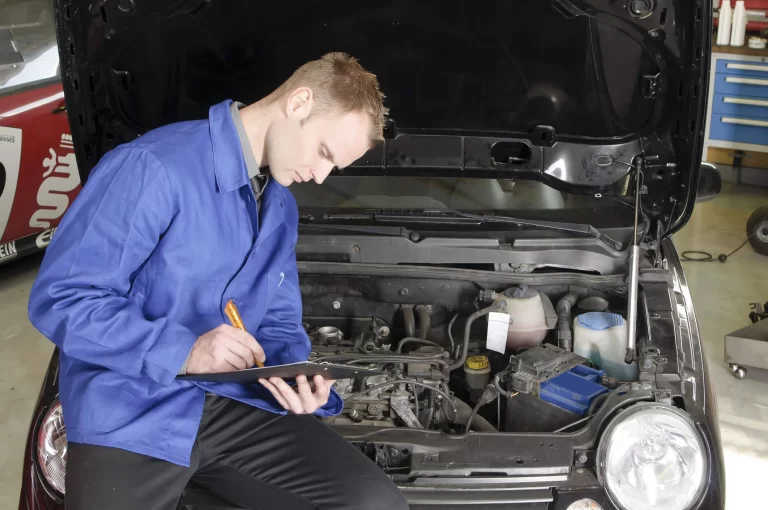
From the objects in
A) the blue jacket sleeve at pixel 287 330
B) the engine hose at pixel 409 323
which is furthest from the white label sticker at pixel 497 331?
the blue jacket sleeve at pixel 287 330

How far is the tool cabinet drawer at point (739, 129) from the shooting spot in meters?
5.74

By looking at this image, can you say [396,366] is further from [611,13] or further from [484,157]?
[611,13]

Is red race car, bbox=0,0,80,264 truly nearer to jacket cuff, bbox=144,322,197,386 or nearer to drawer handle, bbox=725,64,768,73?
jacket cuff, bbox=144,322,197,386

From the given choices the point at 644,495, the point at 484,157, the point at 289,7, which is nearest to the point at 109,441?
the point at 644,495

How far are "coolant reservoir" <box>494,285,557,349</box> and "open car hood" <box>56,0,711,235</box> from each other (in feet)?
1.37

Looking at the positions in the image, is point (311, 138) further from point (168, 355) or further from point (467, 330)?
point (467, 330)

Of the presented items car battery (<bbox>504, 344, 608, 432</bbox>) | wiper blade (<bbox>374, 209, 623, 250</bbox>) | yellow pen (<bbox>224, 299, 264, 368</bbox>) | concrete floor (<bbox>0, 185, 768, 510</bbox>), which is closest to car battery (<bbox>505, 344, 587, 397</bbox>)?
car battery (<bbox>504, 344, 608, 432</bbox>)

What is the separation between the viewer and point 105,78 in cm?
223

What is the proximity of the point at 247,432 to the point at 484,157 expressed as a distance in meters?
1.15

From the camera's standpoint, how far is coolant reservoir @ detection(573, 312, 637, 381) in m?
2.11

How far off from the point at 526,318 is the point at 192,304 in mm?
996

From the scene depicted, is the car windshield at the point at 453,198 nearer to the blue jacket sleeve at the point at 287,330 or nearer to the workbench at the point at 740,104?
the blue jacket sleeve at the point at 287,330

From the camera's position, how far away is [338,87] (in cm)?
149

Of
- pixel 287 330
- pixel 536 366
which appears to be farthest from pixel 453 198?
pixel 287 330
